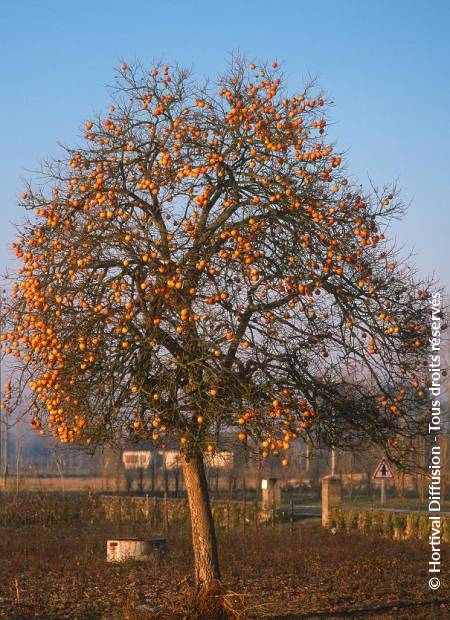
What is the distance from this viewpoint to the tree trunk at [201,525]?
12625 millimetres

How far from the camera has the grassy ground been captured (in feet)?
43.6

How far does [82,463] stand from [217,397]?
135 meters

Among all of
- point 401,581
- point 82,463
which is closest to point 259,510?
point 401,581

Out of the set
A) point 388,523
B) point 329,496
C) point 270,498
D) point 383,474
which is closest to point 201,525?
point 383,474

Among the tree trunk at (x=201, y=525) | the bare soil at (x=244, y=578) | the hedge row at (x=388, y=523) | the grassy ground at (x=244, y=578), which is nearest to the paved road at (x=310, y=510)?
the hedge row at (x=388, y=523)

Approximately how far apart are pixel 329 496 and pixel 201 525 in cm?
1621

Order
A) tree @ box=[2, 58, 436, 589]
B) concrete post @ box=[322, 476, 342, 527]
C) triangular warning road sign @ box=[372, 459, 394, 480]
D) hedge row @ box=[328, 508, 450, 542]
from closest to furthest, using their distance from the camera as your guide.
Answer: tree @ box=[2, 58, 436, 589] < hedge row @ box=[328, 508, 450, 542] < triangular warning road sign @ box=[372, 459, 394, 480] < concrete post @ box=[322, 476, 342, 527]

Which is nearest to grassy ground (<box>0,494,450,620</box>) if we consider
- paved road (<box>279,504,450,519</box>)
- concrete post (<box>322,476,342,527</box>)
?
concrete post (<box>322,476,342,527</box>)

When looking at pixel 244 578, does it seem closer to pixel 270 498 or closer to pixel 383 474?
pixel 383 474

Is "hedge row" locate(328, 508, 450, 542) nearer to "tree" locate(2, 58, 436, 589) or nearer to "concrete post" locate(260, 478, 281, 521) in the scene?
"concrete post" locate(260, 478, 281, 521)

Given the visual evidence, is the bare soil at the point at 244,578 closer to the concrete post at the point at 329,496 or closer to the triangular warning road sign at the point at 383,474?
the triangular warning road sign at the point at 383,474

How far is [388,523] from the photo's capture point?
1006 inches

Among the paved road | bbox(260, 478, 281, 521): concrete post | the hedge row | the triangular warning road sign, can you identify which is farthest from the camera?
the paved road

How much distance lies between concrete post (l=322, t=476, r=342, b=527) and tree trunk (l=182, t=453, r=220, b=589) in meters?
15.9
